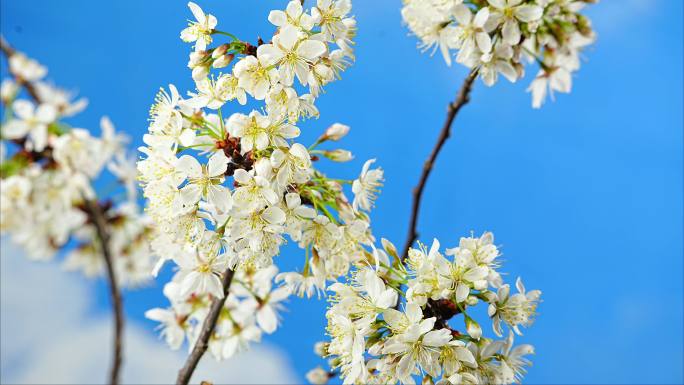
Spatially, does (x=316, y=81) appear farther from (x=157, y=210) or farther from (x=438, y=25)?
(x=438, y=25)

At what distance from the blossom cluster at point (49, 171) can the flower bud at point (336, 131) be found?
57 cm

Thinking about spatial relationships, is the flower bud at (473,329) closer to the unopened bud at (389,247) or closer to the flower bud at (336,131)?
the unopened bud at (389,247)

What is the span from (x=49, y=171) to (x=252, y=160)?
657 mm

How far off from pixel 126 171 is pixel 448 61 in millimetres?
931

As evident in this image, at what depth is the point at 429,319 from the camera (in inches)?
58.3

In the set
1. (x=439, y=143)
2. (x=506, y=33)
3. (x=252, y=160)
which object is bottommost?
(x=252, y=160)

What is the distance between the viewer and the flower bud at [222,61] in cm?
161

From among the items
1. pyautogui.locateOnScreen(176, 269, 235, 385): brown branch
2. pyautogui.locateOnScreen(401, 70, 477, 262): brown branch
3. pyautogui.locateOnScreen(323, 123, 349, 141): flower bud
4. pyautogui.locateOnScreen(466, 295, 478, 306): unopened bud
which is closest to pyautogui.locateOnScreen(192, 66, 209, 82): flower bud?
pyautogui.locateOnScreen(323, 123, 349, 141): flower bud

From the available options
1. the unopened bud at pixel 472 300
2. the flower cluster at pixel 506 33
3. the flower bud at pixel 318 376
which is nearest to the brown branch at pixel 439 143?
the flower cluster at pixel 506 33

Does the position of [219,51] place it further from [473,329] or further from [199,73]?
[473,329]


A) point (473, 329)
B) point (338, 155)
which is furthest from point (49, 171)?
point (473, 329)

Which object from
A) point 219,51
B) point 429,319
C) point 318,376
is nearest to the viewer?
point 429,319

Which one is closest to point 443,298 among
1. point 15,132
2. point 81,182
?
point 81,182

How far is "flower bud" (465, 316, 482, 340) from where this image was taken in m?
1.58
